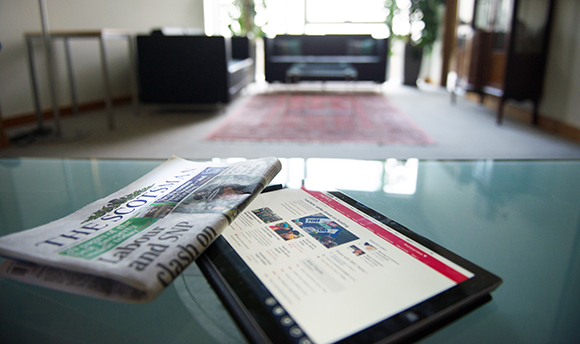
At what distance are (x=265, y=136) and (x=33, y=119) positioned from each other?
1.91 meters

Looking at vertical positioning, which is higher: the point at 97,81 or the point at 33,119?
the point at 97,81

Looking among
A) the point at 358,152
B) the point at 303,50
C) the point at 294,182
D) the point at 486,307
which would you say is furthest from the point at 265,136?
the point at 303,50

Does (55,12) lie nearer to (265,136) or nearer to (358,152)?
(265,136)

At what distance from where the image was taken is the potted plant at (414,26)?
4.95 meters

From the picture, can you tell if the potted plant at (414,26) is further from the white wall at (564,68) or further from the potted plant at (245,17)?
the white wall at (564,68)

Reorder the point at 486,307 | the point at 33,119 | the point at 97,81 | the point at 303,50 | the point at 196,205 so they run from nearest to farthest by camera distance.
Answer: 1. the point at 486,307
2. the point at 196,205
3. the point at 33,119
4. the point at 97,81
5. the point at 303,50

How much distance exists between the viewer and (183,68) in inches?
124

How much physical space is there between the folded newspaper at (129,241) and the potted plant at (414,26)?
5252 mm

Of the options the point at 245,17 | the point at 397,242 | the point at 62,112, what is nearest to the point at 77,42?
the point at 62,112

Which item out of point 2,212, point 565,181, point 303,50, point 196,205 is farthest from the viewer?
point 303,50

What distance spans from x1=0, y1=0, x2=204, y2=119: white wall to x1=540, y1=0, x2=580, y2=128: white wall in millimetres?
3794

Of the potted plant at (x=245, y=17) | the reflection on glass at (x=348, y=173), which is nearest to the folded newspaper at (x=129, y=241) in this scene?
the reflection on glass at (x=348, y=173)

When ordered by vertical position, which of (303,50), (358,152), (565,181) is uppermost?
(303,50)

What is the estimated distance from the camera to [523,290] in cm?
33
